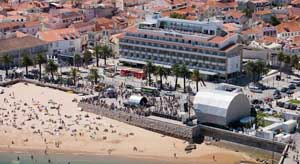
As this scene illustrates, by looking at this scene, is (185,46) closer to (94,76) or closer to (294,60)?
(94,76)

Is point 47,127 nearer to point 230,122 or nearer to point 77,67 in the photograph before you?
point 230,122

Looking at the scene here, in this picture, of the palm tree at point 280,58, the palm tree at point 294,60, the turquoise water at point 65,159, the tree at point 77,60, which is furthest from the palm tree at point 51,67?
the palm tree at point 294,60

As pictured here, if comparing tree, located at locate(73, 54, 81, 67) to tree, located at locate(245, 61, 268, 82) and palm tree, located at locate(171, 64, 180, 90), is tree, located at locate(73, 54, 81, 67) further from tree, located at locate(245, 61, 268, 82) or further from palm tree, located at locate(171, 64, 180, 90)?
tree, located at locate(245, 61, 268, 82)

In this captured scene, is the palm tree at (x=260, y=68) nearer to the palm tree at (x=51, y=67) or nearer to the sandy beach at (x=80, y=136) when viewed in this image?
the sandy beach at (x=80, y=136)

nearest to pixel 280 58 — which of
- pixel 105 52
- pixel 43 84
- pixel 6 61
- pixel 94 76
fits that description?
pixel 105 52

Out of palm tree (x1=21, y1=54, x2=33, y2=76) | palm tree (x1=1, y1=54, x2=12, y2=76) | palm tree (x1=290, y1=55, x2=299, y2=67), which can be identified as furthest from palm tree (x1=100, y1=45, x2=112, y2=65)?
palm tree (x1=290, y1=55, x2=299, y2=67)

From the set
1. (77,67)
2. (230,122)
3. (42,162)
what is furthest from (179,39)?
(42,162)

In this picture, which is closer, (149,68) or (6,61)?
(149,68)
